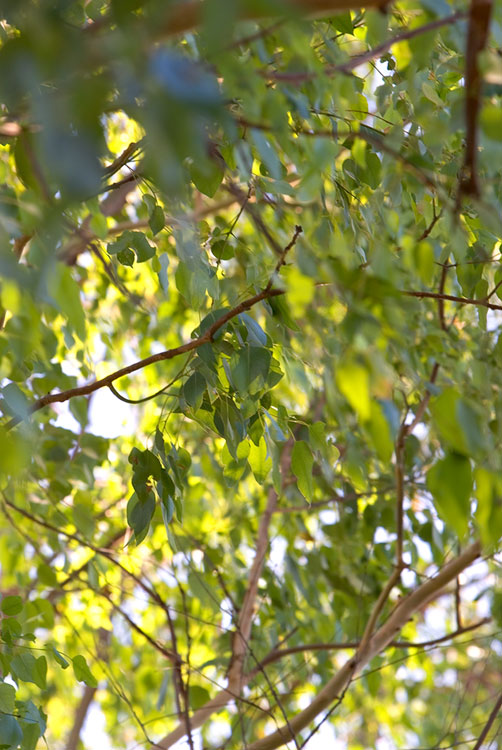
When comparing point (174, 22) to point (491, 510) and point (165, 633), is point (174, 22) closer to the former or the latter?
point (491, 510)

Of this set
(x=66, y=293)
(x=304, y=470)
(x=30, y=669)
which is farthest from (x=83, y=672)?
(x=66, y=293)

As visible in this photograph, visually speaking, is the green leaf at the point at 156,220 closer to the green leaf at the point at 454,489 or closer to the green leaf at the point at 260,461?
the green leaf at the point at 260,461

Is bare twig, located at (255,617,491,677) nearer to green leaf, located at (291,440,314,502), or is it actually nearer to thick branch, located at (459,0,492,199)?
green leaf, located at (291,440,314,502)

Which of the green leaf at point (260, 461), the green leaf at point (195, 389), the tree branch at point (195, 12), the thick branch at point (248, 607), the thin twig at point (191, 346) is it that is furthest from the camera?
the thick branch at point (248, 607)

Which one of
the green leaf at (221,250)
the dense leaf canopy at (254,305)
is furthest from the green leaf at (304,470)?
the green leaf at (221,250)

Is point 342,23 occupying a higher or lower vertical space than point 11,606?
higher

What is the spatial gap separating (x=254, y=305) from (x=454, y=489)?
0.86m

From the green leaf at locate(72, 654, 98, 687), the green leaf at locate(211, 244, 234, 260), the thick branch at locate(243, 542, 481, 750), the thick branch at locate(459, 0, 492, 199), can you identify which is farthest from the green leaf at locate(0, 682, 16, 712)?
the thick branch at locate(459, 0, 492, 199)

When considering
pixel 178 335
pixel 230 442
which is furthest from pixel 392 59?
pixel 178 335

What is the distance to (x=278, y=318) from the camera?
95 centimetres

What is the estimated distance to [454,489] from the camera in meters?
0.58

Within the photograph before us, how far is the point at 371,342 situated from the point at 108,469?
2.27m

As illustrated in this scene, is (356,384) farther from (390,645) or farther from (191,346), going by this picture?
(390,645)

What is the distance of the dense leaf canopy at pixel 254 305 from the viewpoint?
0.54 m
